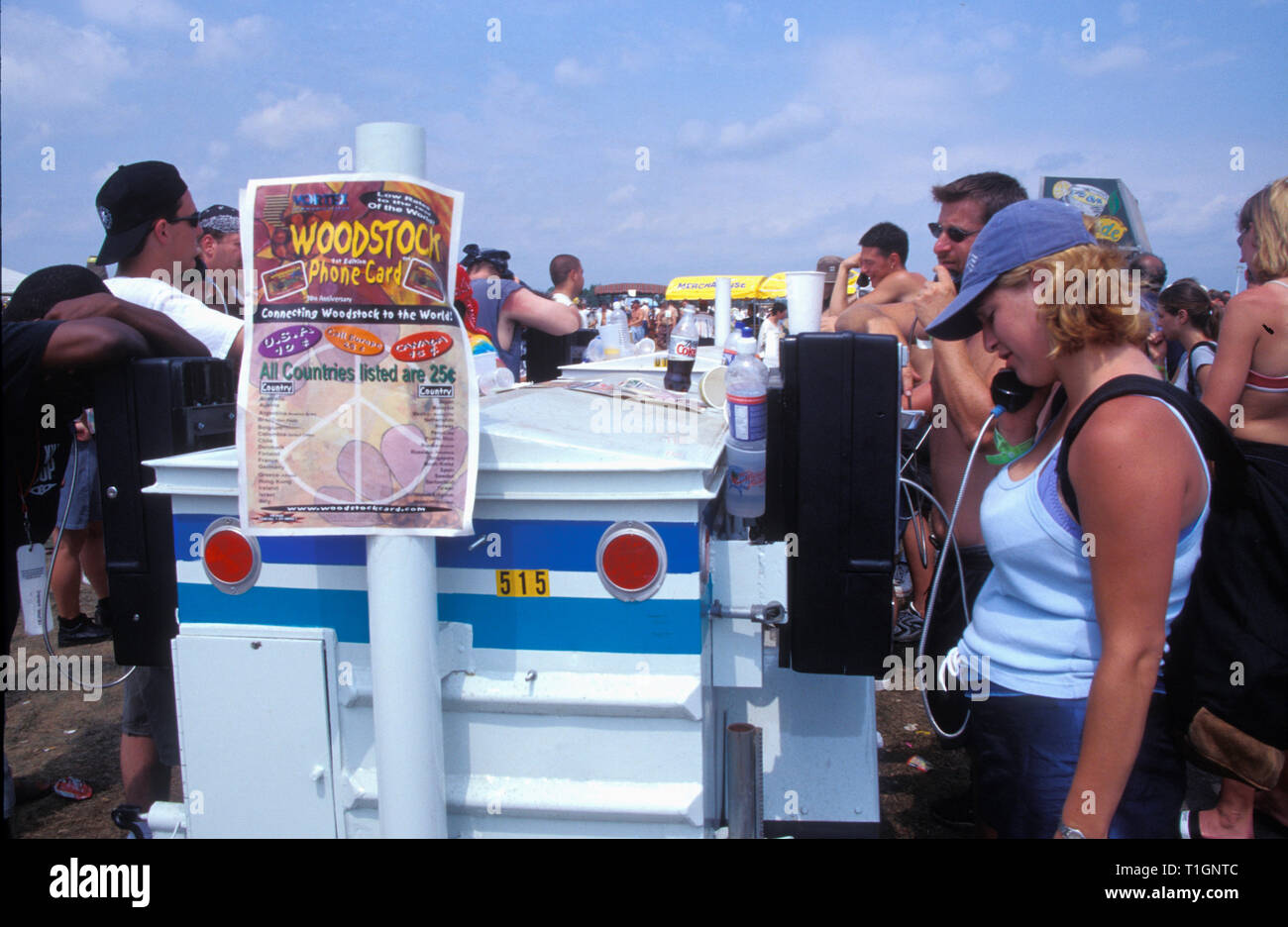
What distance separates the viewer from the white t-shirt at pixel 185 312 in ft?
9.43

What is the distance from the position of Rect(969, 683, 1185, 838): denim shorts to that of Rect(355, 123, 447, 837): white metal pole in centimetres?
121

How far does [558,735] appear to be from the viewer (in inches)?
75.8

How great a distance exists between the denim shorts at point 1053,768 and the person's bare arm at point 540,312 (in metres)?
3.47

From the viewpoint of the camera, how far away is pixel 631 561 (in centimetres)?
188

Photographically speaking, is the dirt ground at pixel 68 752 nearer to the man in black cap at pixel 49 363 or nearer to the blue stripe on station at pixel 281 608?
the man in black cap at pixel 49 363

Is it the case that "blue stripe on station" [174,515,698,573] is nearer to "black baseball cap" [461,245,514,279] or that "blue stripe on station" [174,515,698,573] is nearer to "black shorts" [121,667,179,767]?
"black shorts" [121,667,179,767]

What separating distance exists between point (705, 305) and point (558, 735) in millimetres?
26405

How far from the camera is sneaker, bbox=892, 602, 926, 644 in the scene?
17.2 feet

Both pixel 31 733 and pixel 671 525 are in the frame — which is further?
pixel 31 733

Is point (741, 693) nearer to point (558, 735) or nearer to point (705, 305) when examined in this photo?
point (558, 735)

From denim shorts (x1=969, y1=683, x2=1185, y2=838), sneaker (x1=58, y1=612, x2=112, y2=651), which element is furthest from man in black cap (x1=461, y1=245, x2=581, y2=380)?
denim shorts (x1=969, y1=683, x2=1185, y2=838)

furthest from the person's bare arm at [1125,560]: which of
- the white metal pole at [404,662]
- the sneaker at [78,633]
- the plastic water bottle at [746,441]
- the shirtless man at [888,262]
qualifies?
the sneaker at [78,633]

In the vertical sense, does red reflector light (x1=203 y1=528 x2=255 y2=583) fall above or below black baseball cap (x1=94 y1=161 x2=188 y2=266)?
below
